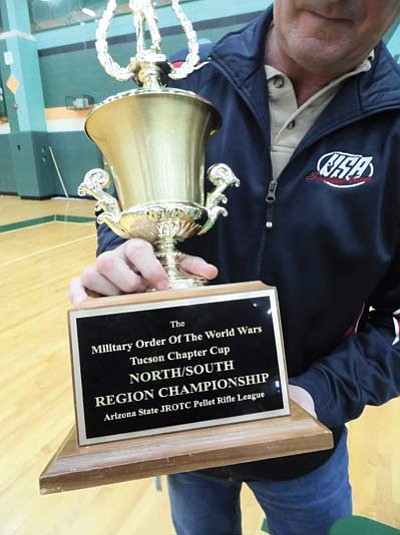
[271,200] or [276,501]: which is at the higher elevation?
[271,200]

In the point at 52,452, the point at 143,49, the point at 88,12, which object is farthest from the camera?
the point at 88,12

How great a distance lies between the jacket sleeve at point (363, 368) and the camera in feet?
1.95

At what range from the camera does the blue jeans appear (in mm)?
661

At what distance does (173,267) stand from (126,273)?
8 cm

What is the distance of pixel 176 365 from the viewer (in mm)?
439

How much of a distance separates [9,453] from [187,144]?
53.1 inches

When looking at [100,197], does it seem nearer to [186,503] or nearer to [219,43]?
[219,43]

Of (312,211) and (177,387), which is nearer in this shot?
(177,387)

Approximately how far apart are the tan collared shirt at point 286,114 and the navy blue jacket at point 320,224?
2cm

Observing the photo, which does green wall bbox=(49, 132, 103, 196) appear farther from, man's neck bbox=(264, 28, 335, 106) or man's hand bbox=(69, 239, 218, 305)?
man's hand bbox=(69, 239, 218, 305)

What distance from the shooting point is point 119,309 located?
434 millimetres

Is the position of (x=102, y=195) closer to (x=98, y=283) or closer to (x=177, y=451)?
(x=98, y=283)

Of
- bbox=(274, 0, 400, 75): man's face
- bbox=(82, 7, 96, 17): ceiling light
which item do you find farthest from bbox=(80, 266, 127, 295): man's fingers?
bbox=(82, 7, 96, 17): ceiling light

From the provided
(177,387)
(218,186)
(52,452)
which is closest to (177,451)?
(177,387)
